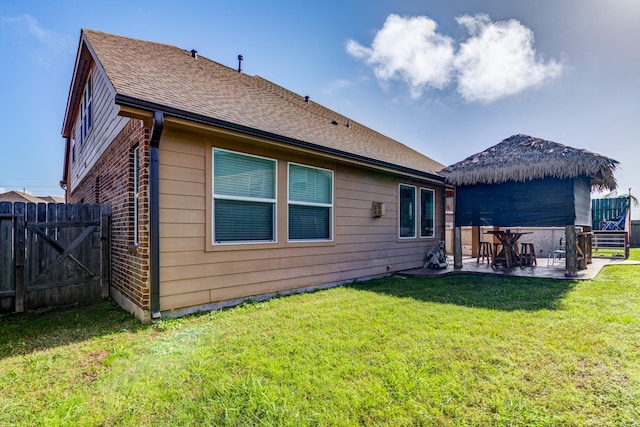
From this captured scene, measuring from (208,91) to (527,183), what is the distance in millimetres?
7375

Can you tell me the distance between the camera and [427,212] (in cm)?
888

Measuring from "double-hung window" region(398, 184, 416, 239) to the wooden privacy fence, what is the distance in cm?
638

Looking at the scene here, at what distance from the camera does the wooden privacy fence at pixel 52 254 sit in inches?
181

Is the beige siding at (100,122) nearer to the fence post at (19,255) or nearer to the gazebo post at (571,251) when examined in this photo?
the fence post at (19,255)

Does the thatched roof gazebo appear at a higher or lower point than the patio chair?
higher

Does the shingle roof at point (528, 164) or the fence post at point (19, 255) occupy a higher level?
the shingle roof at point (528, 164)

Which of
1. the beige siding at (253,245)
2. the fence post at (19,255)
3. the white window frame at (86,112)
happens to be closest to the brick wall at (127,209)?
the beige siding at (253,245)

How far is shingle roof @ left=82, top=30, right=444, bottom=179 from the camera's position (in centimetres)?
430

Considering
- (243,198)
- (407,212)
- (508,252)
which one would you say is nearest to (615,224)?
(508,252)

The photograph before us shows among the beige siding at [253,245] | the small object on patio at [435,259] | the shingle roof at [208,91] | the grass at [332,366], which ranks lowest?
the grass at [332,366]

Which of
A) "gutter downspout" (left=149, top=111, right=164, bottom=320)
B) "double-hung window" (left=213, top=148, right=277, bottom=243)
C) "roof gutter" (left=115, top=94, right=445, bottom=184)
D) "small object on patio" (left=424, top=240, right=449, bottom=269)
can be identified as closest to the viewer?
"roof gutter" (left=115, top=94, right=445, bottom=184)

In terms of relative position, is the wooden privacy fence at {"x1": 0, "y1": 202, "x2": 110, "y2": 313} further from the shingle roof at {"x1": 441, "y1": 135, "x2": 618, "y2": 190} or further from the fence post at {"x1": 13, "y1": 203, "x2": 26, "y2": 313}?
the shingle roof at {"x1": 441, "y1": 135, "x2": 618, "y2": 190}

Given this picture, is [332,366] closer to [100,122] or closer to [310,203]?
[310,203]

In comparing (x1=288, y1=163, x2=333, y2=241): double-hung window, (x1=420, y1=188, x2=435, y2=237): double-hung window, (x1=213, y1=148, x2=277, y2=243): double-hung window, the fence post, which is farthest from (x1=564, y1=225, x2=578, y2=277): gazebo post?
the fence post
